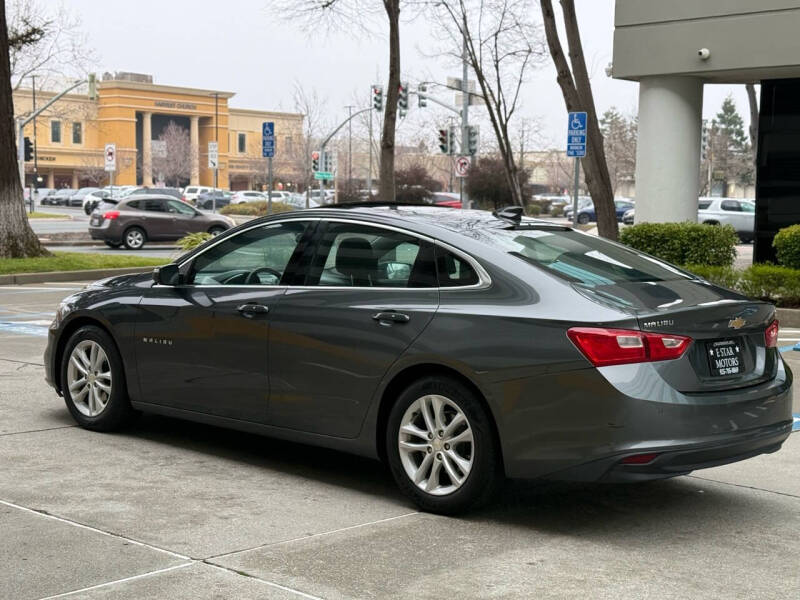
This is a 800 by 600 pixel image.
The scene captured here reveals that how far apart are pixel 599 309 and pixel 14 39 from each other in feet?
83.2

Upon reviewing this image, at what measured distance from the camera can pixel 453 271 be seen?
604 cm

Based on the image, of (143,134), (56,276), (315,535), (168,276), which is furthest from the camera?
(143,134)

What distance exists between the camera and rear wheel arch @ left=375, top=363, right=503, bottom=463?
5695 millimetres

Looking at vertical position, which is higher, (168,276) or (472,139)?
(472,139)

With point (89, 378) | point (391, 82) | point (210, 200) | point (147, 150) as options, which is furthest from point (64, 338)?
point (147, 150)

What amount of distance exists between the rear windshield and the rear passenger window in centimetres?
23

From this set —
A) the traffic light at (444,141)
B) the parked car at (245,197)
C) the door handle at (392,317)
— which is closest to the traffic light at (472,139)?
the traffic light at (444,141)

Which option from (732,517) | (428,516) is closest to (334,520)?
(428,516)

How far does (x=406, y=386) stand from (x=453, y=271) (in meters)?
0.64

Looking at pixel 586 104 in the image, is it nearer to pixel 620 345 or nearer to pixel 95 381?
pixel 95 381

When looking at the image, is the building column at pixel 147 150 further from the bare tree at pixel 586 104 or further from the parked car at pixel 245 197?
the bare tree at pixel 586 104

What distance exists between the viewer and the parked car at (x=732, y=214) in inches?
1678

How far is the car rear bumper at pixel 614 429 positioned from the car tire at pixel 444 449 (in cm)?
12

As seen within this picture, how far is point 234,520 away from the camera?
5707mm
